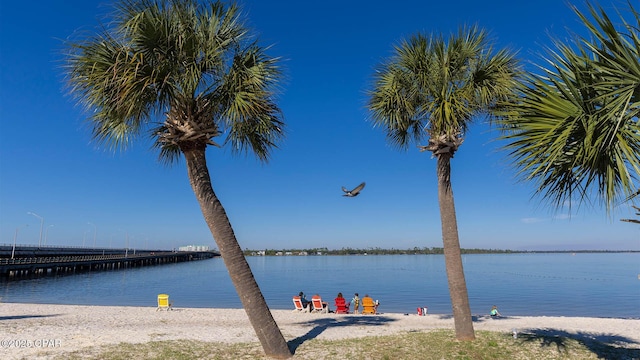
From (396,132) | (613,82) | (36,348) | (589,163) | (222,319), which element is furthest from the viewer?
(222,319)

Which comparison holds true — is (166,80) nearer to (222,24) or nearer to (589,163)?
(222,24)

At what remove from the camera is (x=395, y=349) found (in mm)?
9000

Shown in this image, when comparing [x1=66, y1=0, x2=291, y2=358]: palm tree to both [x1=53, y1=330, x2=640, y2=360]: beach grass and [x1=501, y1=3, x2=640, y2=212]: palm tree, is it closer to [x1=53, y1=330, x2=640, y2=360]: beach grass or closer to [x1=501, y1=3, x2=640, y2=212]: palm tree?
[x1=53, y1=330, x2=640, y2=360]: beach grass

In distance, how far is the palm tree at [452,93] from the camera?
32.1 ft

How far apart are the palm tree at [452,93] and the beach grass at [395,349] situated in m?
0.83

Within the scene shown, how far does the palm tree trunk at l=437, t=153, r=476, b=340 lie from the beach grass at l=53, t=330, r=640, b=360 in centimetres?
43

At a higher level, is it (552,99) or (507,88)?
(507,88)

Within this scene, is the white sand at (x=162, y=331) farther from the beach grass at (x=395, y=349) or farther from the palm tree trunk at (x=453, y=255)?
the palm tree trunk at (x=453, y=255)

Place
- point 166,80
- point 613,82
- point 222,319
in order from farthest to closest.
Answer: point 222,319, point 166,80, point 613,82

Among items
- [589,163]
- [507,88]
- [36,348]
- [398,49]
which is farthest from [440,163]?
[36,348]

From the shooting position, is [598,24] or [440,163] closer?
[598,24]

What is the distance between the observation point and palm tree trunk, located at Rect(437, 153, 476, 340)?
9766mm

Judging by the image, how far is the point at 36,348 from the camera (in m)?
9.30

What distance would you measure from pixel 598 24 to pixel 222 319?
15456 mm
